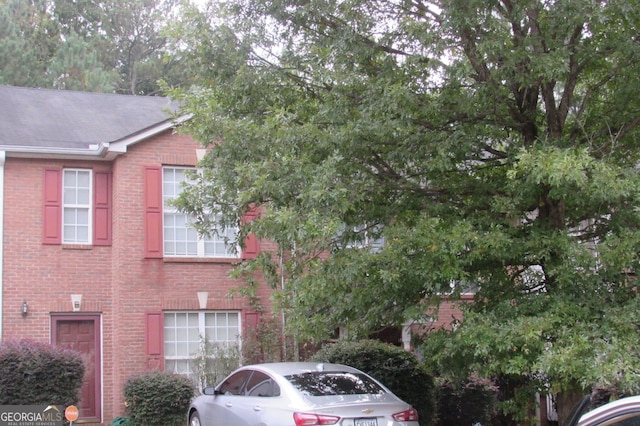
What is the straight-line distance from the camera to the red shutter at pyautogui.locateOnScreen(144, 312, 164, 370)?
664 inches

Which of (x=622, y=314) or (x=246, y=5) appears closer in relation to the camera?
(x=622, y=314)

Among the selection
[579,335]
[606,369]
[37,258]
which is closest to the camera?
[606,369]

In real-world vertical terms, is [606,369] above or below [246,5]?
below

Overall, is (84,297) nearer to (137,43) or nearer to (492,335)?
(492,335)

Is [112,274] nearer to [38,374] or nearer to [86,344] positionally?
[86,344]

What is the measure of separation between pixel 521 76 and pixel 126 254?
34.3ft

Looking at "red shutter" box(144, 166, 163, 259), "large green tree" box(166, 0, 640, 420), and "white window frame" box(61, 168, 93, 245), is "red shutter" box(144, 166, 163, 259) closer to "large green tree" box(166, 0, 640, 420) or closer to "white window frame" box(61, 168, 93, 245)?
"white window frame" box(61, 168, 93, 245)

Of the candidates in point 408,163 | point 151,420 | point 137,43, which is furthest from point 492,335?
point 137,43

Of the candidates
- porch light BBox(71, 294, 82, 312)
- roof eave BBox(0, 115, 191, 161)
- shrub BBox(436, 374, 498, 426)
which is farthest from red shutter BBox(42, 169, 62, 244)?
shrub BBox(436, 374, 498, 426)

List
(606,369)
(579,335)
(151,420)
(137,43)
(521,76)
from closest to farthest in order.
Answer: (606,369) < (579,335) < (521,76) < (151,420) < (137,43)

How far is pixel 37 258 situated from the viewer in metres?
17.0

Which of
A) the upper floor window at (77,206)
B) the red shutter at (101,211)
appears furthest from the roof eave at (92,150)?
the red shutter at (101,211)

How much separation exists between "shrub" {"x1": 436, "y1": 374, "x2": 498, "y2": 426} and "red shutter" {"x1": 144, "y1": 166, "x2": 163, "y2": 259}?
673cm

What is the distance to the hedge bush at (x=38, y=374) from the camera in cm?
1413
